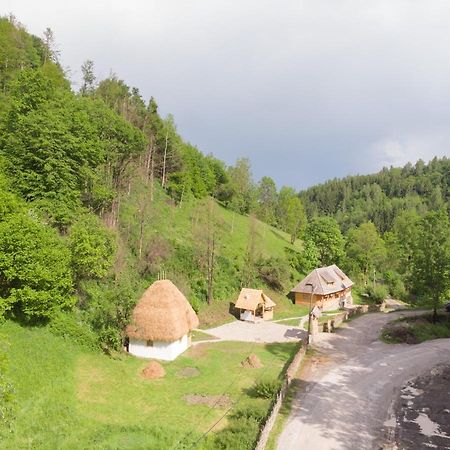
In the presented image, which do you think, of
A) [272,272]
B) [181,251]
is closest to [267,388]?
[181,251]

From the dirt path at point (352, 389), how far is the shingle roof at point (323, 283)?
1332 centimetres

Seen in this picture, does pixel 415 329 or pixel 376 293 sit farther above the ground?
pixel 376 293

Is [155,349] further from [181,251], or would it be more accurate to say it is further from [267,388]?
[181,251]

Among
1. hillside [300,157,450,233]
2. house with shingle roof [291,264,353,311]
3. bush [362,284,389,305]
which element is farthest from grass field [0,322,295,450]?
hillside [300,157,450,233]

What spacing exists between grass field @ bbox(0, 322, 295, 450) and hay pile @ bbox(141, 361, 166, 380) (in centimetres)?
59

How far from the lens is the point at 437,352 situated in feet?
115

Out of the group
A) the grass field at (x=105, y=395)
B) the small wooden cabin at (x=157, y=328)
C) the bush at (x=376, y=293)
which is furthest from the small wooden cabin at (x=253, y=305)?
the bush at (x=376, y=293)

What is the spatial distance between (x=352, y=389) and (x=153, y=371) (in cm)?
1388

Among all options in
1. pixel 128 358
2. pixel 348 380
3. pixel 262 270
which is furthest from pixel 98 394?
pixel 262 270

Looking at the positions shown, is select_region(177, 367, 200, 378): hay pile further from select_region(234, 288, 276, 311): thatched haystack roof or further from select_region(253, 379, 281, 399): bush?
select_region(234, 288, 276, 311): thatched haystack roof

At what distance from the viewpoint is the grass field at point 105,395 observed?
20297 mm

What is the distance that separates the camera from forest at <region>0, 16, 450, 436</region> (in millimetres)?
28953

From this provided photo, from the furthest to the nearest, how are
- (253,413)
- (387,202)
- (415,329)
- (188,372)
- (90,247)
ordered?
1. (387,202)
2. (415,329)
3. (90,247)
4. (188,372)
5. (253,413)

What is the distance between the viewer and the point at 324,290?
54719 mm
